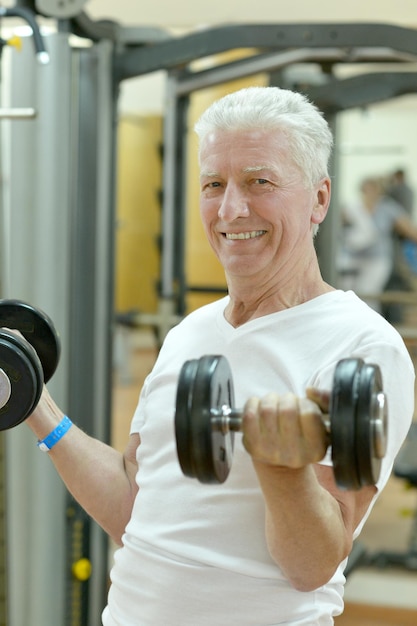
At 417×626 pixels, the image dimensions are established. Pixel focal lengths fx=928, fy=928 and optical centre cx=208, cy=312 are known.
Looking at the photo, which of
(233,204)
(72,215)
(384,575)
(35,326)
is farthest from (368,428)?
(384,575)

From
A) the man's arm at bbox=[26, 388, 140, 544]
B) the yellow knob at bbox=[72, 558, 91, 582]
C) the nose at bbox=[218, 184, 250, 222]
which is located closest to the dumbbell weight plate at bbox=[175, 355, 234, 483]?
the nose at bbox=[218, 184, 250, 222]

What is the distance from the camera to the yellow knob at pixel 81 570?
8.48ft

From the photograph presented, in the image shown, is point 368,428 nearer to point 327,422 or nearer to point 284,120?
point 327,422

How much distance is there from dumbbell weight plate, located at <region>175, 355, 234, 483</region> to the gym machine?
61.8 inches

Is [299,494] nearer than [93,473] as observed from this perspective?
Yes

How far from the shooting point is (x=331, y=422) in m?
0.89

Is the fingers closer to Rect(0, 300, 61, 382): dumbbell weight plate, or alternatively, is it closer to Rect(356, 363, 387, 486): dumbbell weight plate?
Rect(356, 363, 387, 486): dumbbell weight plate

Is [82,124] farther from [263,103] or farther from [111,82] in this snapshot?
[263,103]

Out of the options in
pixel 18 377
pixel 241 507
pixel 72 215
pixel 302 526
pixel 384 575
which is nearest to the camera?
pixel 302 526

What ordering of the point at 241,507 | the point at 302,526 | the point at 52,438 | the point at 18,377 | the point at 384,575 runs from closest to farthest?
the point at 302,526, the point at 241,507, the point at 18,377, the point at 52,438, the point at 384,575

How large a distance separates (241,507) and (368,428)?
1.00 feet

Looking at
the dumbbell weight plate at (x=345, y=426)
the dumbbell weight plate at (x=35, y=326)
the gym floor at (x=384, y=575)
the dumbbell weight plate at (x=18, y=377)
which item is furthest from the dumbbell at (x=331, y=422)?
the gym floor at (x=384, y=575)

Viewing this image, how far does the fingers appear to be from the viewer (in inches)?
34.8

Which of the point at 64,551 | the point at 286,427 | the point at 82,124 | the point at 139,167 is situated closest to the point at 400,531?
the point at 64,551
